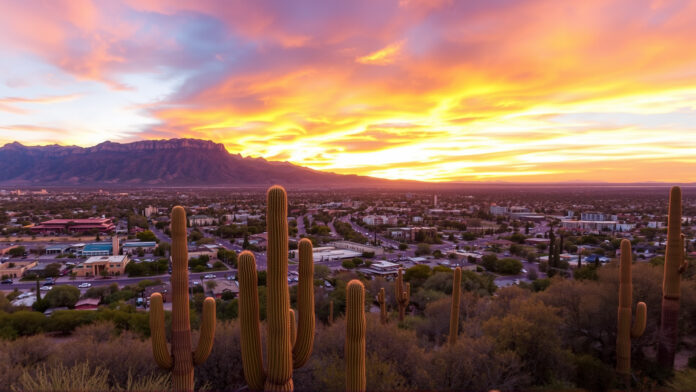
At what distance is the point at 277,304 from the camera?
24.6 feet

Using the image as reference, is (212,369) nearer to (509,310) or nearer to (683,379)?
(509,310)

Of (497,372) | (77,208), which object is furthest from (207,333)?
(77,208)

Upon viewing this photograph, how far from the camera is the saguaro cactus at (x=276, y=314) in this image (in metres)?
7.44

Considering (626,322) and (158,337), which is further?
(626,322)

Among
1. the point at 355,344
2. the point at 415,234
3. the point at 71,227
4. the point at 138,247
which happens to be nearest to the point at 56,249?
the point at 138,247

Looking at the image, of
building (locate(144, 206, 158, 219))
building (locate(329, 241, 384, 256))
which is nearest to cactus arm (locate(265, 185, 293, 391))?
building (locate(329, 241, 384, 256))

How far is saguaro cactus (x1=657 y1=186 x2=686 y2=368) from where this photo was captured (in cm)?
1483

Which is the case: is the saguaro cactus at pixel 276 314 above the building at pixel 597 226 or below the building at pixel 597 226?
above

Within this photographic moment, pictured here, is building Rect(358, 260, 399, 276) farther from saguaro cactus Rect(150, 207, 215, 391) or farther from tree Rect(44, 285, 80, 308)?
saguaro cactus Rect(150, 207, 215, 391)

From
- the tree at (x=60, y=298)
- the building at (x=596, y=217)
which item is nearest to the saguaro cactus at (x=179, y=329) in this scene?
the tree at (x=60, y=298)

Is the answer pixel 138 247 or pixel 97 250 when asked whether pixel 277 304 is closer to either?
pixel 138 247

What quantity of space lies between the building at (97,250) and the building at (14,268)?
674 centimetres

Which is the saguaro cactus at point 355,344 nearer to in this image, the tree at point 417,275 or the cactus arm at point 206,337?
the cactus arm at point 206,337

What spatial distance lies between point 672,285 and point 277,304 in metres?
16.2
